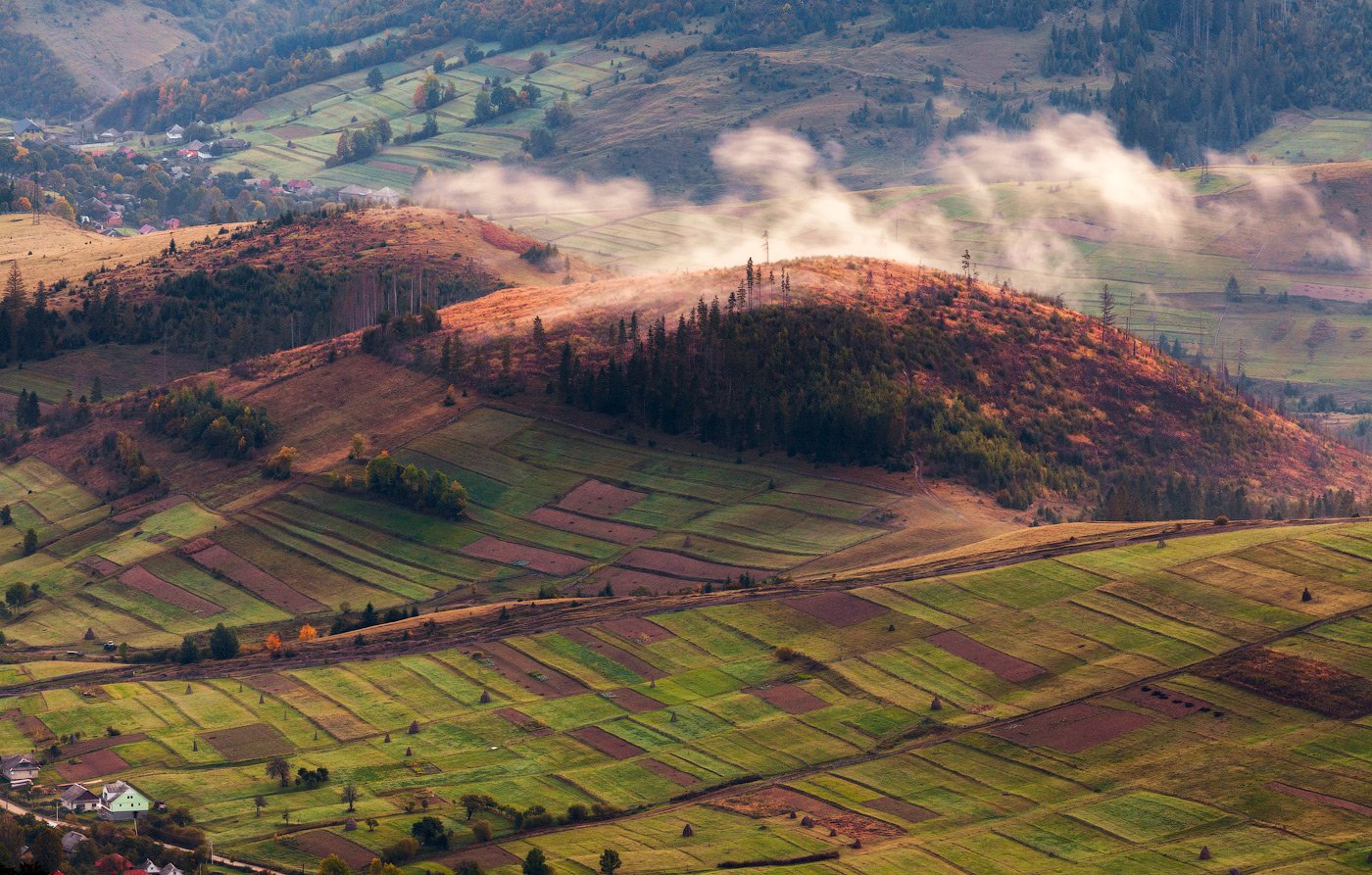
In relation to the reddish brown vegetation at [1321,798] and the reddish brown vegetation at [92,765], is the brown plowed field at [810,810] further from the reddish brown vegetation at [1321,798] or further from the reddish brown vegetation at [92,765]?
the reddish brown vegetation at [92,765]

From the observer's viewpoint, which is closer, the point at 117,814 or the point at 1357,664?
the point at 117,814

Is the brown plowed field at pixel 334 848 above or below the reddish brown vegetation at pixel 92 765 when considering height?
above

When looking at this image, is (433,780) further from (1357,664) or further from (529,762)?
(1357,664)

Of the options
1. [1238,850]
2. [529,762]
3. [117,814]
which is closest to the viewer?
[1238,850]

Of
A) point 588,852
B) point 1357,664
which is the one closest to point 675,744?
point 588,852

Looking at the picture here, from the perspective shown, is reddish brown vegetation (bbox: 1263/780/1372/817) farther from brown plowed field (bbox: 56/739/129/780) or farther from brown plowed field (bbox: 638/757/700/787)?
brown plowed field (bbox: 56/739/129/780)

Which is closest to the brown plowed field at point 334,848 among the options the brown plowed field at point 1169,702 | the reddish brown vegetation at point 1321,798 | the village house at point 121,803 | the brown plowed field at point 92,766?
the village house at point 121,803
